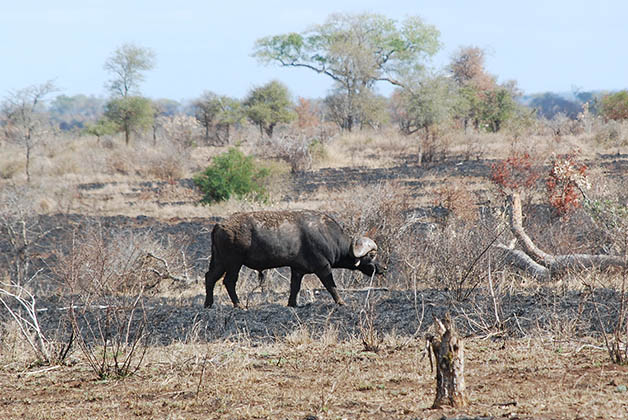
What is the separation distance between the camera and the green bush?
21141mm

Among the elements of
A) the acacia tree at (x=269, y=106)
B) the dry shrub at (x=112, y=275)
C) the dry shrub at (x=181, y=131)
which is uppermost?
the acacia tree at (x=269, y=106)

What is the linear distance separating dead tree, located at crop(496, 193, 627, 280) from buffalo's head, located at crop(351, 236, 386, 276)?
70.9 inches

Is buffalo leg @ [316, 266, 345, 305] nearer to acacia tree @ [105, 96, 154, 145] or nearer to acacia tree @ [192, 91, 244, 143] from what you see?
acacia tree @ [192, 91, 244, 143]

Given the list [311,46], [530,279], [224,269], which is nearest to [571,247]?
[530,279]

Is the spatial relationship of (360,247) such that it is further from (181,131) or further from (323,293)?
(181,131)

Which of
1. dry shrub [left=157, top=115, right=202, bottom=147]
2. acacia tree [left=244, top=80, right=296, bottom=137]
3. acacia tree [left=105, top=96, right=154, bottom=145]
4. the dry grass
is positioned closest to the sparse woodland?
the dry grass

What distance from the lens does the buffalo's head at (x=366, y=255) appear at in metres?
11.1

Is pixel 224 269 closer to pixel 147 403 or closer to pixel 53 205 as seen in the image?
pixel 147 403

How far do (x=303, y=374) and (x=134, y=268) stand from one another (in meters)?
6.94

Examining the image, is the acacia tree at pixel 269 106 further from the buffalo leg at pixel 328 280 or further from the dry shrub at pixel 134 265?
the buffalo leg at pixel 328 280

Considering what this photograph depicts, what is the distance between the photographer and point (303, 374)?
6617 millimetres

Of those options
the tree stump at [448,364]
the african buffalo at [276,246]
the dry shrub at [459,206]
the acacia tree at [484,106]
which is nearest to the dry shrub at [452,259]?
the african buffalo at [276,246]

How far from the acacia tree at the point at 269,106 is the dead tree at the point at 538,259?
109ft

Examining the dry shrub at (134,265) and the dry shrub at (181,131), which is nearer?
the dry shrub at (134,265)
